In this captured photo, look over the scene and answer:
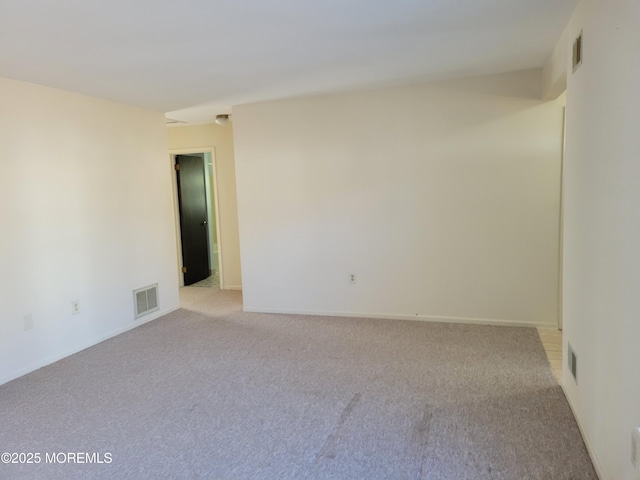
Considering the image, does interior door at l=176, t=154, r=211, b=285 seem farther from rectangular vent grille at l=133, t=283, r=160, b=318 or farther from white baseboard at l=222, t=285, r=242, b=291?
rectangular vent grille at l=133, t=283, r=160, b=318

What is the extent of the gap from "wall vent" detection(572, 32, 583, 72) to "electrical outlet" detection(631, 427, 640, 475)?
73.2 inches

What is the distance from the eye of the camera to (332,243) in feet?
15.2

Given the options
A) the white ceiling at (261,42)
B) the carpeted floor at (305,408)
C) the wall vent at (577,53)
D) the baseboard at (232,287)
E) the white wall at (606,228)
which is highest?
the white ceiling at (261,42)

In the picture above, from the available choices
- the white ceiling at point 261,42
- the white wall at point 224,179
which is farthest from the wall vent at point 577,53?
the white wall at point 224,179

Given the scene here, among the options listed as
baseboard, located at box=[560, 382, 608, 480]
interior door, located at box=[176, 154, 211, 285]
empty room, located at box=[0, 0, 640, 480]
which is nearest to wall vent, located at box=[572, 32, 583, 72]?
empty room, located at box=[0, 0, 640, 480]

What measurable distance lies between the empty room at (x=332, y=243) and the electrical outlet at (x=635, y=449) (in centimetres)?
5

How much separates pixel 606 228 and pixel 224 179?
5127 millimetres

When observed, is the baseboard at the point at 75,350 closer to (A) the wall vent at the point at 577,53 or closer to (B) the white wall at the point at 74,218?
(B) the white wall at the point at 74,218

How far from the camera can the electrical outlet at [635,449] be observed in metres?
1.46

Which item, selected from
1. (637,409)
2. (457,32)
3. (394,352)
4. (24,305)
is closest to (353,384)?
(394,352)

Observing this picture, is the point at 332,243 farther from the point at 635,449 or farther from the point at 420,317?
the point at 635,449

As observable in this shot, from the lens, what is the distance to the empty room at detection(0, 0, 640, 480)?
2092 millimetres

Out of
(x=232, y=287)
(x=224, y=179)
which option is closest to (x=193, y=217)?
(x=224, y=179)

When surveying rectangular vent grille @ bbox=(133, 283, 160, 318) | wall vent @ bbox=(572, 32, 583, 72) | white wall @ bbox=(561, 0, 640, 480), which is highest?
wall vent @ bbox=(572, 32, 583, 72)
